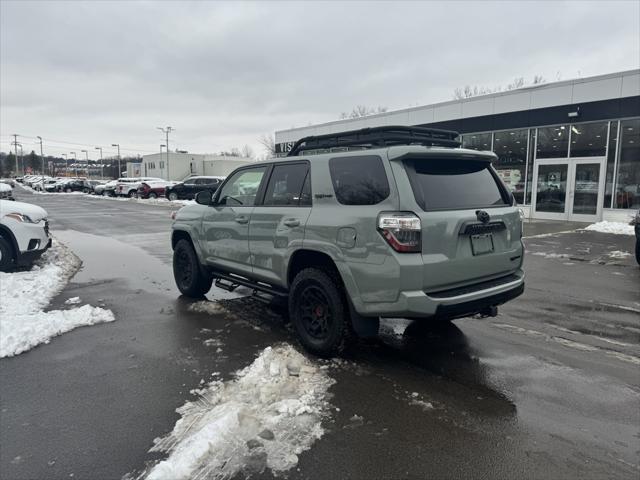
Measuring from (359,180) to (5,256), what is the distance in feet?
23.0

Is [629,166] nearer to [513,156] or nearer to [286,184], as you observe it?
[513,156]

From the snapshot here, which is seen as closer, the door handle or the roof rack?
the roof rack

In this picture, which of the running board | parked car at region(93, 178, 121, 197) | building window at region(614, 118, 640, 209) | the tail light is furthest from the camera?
parked car at region(93, 178, 121, 197)

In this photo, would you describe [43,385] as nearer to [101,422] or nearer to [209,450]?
[101,422]

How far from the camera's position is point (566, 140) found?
17.9 metres

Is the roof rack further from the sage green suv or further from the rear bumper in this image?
the rear bumper

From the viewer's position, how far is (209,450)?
9.47 feet

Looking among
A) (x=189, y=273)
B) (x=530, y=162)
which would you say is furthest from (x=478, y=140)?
(x=189, y=273)

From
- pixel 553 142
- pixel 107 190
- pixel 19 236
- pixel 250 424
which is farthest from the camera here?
pixel 107 190

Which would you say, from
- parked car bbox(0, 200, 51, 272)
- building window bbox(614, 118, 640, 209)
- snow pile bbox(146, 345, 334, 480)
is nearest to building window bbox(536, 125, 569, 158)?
building window bbox(614, 118, 640, 209)

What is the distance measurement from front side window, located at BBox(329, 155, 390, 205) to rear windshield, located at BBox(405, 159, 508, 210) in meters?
0.25

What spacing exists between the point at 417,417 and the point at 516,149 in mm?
18811

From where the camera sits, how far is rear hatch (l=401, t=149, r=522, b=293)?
3668 millimetres

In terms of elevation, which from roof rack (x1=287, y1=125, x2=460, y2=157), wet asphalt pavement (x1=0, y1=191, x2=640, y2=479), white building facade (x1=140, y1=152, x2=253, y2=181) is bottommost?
wet asphalt pavement (x1=0, y1=191, x2=640, y2=479)
